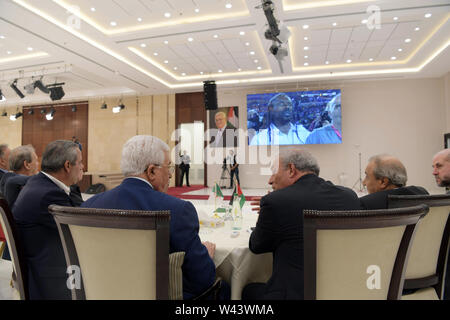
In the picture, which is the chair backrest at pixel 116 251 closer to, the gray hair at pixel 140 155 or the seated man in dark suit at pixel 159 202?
the seated man in dark suit at pixel 159 202

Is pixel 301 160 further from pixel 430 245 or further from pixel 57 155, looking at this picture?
pixel 57 155

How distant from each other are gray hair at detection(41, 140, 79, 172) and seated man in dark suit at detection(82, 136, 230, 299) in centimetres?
64

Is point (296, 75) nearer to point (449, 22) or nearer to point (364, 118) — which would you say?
point (364, 118)

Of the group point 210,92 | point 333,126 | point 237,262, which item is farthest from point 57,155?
point 333,126

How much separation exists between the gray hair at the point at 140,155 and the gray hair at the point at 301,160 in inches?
28.6

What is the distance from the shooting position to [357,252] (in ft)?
3.31

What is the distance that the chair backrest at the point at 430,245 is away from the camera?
1.47 meters

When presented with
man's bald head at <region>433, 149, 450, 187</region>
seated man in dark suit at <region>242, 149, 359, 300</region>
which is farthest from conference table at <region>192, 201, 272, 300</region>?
man's bald head at <region>433, 149, 450, 187</region>

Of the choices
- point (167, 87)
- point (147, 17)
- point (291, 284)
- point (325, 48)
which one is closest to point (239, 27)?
point (147, 17)

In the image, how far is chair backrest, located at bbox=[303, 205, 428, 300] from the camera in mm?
941

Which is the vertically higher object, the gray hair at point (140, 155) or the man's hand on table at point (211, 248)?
the gray hair at point (140, 155)

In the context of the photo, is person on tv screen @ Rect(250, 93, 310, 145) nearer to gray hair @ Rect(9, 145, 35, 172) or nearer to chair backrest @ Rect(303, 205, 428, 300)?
gray hair @ Rect(9, 145, 35, 172)

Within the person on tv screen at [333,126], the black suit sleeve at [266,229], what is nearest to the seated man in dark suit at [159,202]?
the black suit sleeve at [266,229]
